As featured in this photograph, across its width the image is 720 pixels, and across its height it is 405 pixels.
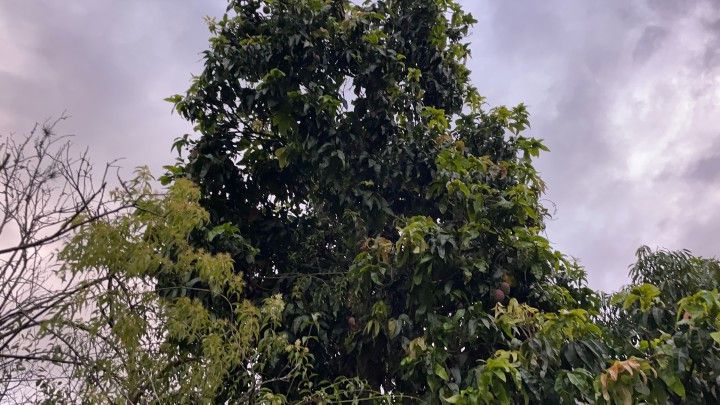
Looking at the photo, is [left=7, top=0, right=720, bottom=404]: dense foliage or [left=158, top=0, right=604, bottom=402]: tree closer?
[left=7, top=0, right=720, bottom=404]: dense foliage

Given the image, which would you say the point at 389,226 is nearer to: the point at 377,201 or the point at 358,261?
the point at 377,201

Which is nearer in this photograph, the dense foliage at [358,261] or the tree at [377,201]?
the dense foliage at [358,261]

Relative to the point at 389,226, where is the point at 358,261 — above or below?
below

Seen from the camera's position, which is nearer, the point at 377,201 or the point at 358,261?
the point at 358,261

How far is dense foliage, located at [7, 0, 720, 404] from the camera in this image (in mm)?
2986

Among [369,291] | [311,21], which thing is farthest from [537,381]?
[311,21]

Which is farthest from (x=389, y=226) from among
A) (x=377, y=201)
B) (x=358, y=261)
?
(x=358, y=261)

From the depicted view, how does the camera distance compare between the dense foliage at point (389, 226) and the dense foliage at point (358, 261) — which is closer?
the dense foliage at point (358, 261)

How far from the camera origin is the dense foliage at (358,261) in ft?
9.80

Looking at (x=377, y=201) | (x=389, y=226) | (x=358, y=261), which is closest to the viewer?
(x=358, y=261)

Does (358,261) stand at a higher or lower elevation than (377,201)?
lower

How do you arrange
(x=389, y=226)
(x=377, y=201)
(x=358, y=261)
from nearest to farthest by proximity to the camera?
(x=358, y=261) < (x=377, y=201) < (x=389, y=226)

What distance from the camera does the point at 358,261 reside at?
410 cm

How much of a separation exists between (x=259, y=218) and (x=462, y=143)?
1635mm
